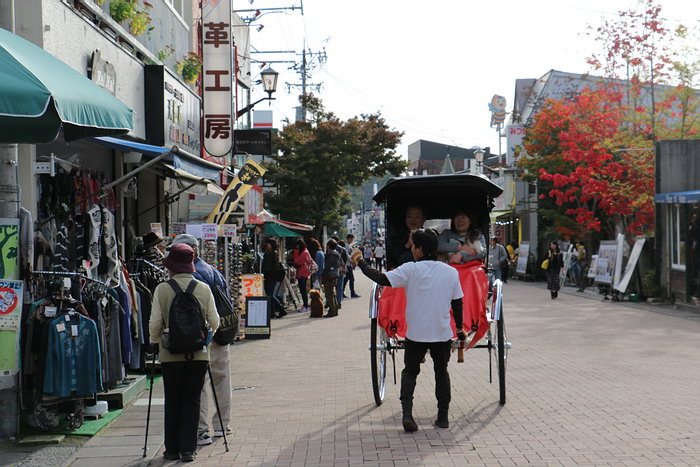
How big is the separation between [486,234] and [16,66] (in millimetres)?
6489

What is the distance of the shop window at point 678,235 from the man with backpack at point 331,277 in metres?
8.67

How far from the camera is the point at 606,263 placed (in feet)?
83.3

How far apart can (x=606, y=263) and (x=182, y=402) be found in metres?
20.8

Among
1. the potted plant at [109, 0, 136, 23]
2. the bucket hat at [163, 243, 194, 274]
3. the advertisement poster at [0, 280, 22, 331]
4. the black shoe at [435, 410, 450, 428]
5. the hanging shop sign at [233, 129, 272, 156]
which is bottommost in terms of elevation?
the black shoe at [435, 410, 450, 428]

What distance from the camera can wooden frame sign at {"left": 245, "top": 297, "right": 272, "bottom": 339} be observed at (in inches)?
616

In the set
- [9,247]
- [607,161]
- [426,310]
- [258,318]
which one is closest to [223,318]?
[426,310]

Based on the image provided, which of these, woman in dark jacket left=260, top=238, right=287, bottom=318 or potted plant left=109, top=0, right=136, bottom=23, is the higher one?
potted plant left=109, top=0, right=136, bottom=23

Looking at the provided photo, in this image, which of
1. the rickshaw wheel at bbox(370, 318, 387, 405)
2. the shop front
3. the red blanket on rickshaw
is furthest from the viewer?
the shop front

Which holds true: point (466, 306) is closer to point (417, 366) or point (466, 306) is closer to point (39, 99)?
point (417, 366)

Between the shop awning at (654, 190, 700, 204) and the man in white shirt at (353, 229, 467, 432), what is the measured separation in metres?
13.5

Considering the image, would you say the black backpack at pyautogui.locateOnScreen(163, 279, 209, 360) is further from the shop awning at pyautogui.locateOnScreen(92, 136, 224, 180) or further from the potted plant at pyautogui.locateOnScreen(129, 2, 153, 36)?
the potted plant at pyautogui.locateOnScreen(129, 2, 153, 36)

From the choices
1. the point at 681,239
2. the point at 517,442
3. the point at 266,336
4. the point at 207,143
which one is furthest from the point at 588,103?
the point at 517,442

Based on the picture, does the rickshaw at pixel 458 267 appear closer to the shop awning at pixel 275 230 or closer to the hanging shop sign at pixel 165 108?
the hanging shop sign at pixel 165 108

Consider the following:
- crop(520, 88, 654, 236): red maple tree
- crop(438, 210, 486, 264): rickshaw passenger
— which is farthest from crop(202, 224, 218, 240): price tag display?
crop(520, 88, 654, 236): red maple tree
